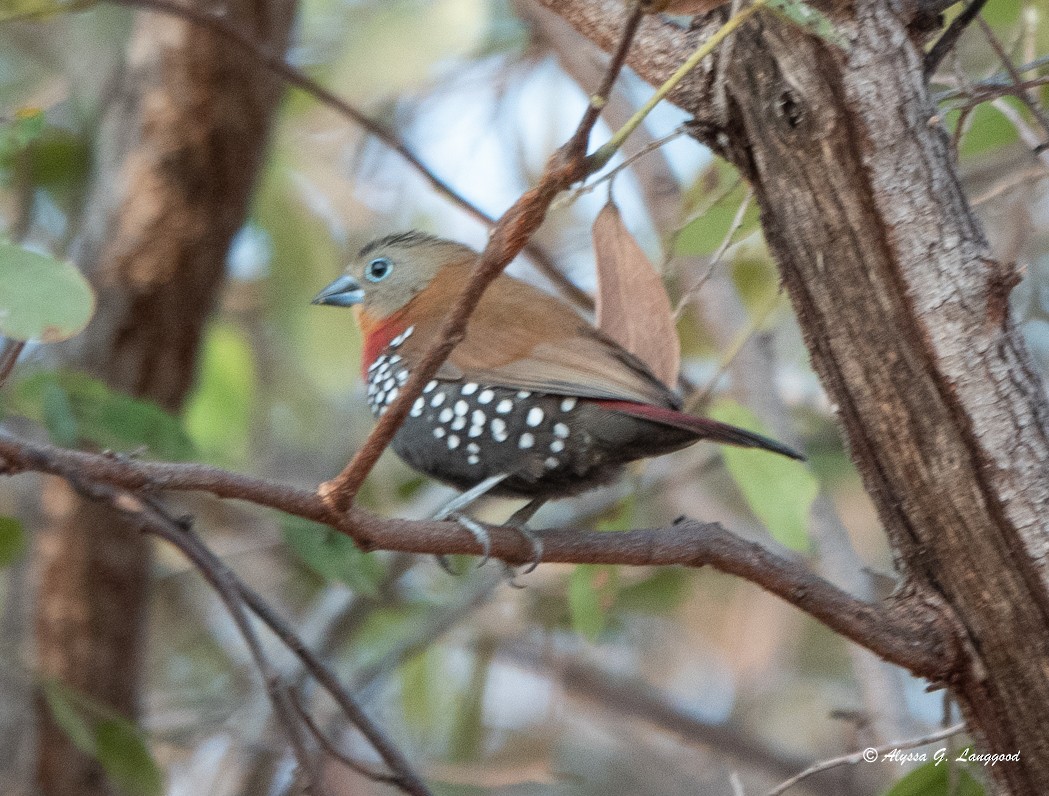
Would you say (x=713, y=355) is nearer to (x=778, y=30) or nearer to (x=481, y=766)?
(x=481, y=766)

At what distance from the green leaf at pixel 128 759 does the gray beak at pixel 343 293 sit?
1.44 metres

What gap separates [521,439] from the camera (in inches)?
120

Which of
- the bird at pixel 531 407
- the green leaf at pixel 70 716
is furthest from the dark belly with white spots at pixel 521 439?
the green leaf at pixel 70 716

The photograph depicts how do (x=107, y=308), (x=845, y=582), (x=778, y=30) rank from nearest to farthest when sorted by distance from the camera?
1. (x=778, y=30)
2. (x=845, y=582)
3. (x=107, y=308)

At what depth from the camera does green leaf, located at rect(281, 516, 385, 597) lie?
3148mm

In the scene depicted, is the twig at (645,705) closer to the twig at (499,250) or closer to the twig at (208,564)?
the twig at (208,564)

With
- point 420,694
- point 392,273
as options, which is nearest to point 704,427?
point 392,273

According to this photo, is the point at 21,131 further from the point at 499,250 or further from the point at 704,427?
the point at 704,427

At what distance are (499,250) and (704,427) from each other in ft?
3.10

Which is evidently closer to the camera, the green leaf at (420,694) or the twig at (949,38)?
the twig at (949,38)

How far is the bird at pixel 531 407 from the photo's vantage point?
9.50 ft

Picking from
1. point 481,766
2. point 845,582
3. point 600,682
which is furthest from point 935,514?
point 600,682

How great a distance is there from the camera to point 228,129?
4.61 metres

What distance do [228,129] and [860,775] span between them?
368cm
